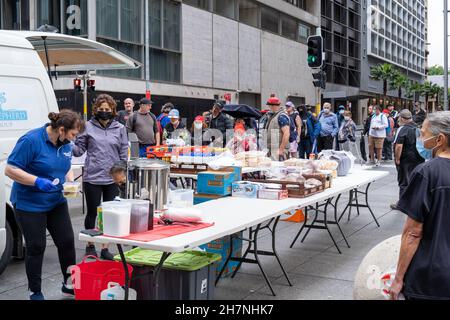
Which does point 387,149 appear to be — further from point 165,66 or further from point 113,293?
point 113,293

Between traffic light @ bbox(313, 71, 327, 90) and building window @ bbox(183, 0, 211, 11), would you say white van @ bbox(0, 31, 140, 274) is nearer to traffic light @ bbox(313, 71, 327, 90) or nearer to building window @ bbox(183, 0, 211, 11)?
traffic light @ bbox(313, 71, 327, 90)

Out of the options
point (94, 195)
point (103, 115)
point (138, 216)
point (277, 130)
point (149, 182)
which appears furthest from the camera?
point (277, 130)

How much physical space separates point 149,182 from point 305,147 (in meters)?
12.1

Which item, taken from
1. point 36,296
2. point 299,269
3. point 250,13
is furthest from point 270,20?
point 36,296

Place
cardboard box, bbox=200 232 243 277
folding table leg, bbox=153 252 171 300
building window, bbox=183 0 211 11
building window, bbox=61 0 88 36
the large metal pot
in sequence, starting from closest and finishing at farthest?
folding table leg, bbox=153 252 171 300
the large metal pot
cardboard box, bbox=200 232 243 277
building window, bbox=61 0 88 36
building window, bbox=183 0 211 11

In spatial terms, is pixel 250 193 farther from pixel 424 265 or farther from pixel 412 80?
pixel 412 80

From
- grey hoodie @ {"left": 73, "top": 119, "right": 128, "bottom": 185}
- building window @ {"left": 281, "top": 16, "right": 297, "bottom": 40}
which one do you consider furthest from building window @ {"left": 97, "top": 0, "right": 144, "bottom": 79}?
grey hoodie @ {"left": 73, "top": 119, "right": 128, "bottom": 185}

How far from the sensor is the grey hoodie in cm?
655

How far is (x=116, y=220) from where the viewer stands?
4.16 metres

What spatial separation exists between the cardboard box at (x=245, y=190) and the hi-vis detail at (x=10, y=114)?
2.44 meters

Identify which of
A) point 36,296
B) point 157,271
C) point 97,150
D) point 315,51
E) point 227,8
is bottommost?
point 36,296

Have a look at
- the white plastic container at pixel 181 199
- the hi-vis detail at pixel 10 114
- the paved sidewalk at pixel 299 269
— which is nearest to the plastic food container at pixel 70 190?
the white plastic container at pixel 181 199

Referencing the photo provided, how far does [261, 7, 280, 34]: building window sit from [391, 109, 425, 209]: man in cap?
113ft

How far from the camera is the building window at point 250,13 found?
1612 inches
